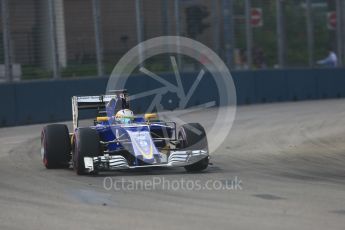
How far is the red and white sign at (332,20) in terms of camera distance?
99.2 ft

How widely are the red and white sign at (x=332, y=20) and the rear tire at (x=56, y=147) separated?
19448 mm

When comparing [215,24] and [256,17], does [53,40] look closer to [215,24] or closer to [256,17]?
→ [215,24]

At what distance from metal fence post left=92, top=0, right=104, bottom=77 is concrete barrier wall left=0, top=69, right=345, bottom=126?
36 centimetres

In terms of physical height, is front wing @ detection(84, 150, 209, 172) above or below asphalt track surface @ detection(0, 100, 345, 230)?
above

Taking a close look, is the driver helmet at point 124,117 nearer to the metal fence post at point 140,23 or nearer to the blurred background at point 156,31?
the blurred background at point 156,31

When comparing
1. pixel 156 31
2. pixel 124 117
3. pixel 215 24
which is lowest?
pixel 124 117

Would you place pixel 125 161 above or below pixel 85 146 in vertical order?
below

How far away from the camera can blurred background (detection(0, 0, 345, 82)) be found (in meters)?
21.9

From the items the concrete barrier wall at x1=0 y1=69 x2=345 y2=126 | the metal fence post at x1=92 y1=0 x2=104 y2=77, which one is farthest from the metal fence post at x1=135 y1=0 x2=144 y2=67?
→ the metal fence post at x1=92 y1=0 x2=104 y2=77

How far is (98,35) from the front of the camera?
77.4 ft

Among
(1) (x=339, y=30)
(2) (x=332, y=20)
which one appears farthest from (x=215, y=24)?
(1) (x=339, y=30)

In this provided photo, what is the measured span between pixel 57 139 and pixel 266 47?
1699 cm

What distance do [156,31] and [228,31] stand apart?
9.89 feet

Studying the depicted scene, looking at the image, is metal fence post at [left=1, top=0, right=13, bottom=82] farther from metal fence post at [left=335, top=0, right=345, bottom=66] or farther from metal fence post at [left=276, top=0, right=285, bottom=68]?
metal fence post at [left=335, top=0, right=345, bottom=66]
